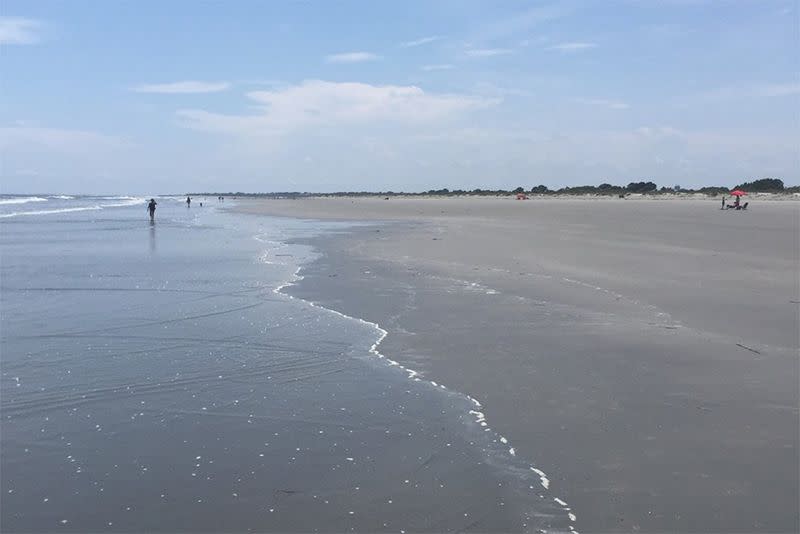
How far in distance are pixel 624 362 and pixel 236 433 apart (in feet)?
15.0

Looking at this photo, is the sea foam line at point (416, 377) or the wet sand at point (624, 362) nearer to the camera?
the sea foam line at point (416, 377)

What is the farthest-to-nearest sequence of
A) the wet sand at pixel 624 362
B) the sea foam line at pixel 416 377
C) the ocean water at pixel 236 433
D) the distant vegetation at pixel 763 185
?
1. the distant vegetation at pixel 763 185
2. the wet sand at pixel 624 362
3. the sea foam line at pixel 416 377
4. the ocean water at pixel 236 433

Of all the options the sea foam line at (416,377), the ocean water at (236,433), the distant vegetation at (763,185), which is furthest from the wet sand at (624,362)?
the distant vegetation at (763,185)

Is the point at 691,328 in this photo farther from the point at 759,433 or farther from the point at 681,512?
the point at 681,512

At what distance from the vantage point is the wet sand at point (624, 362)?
459 centimetres

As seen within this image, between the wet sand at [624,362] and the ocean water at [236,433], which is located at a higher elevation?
the wet sand at [624,362]

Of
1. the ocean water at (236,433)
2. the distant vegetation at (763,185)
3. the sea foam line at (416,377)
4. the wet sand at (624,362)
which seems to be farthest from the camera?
the distant vegetation at (763,185)

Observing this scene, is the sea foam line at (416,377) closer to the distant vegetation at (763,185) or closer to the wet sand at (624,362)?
the wet sand at (624,362)

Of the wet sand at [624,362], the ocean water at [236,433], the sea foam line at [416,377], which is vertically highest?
the wet sand at [624,362]

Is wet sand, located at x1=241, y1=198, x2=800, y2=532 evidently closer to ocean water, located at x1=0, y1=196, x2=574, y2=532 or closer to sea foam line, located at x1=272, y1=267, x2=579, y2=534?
sea foam line, located at x1=272, y1=267, x2=579, y2=534

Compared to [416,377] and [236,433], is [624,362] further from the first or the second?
[236,433]

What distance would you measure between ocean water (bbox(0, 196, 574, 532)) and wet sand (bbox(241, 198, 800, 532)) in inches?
18.8

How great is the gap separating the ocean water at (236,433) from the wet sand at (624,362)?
48 cm

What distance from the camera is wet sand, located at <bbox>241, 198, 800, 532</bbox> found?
4.59 metres
